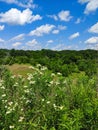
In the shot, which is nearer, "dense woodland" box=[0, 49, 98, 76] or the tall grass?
the tall grass

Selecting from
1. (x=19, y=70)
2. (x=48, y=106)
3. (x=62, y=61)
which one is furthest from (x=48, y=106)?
(x=62, y=61)

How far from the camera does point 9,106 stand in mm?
6016

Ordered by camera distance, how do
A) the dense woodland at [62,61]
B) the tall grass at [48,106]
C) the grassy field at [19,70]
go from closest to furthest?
1. the tall grass at [48,106]
2. the dense woodland at [62,61]
3. the grassy field at [19,70]

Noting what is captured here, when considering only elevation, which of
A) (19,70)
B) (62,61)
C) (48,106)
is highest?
(48,106)

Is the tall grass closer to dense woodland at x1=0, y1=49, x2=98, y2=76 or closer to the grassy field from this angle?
dense woodland at x1=0, y1=49, x2=98, y2=76

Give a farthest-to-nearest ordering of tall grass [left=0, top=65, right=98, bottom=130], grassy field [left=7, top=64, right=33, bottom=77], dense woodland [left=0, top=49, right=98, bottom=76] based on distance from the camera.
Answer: grassy field [left=7, top=64, right=33, bottom=77], dense woodland [left=0, top=49, right=98, bottom=76], tall grass [left=0, top=65, right=98, bottom=130]

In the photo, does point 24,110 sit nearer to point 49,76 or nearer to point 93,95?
point 49,76

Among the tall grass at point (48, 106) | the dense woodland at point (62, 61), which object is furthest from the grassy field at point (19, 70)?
the tall grass at point (48, 106)

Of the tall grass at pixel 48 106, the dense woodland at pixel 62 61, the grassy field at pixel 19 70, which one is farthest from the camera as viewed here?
the grassy field at pixel 19 70

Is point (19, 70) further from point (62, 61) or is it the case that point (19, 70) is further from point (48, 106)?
point (48, 106)

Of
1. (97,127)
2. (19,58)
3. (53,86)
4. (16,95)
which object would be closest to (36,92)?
(53,86)

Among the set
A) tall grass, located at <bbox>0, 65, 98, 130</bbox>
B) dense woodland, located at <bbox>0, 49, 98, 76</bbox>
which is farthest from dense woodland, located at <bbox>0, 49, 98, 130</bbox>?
dense woodland, located at <bbox>0, 49, 98, 76</bbox>

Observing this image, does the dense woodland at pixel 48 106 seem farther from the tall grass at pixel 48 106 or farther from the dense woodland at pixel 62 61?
the dense woodland at pixel 62 61

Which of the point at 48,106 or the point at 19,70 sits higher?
the point at 48,106
